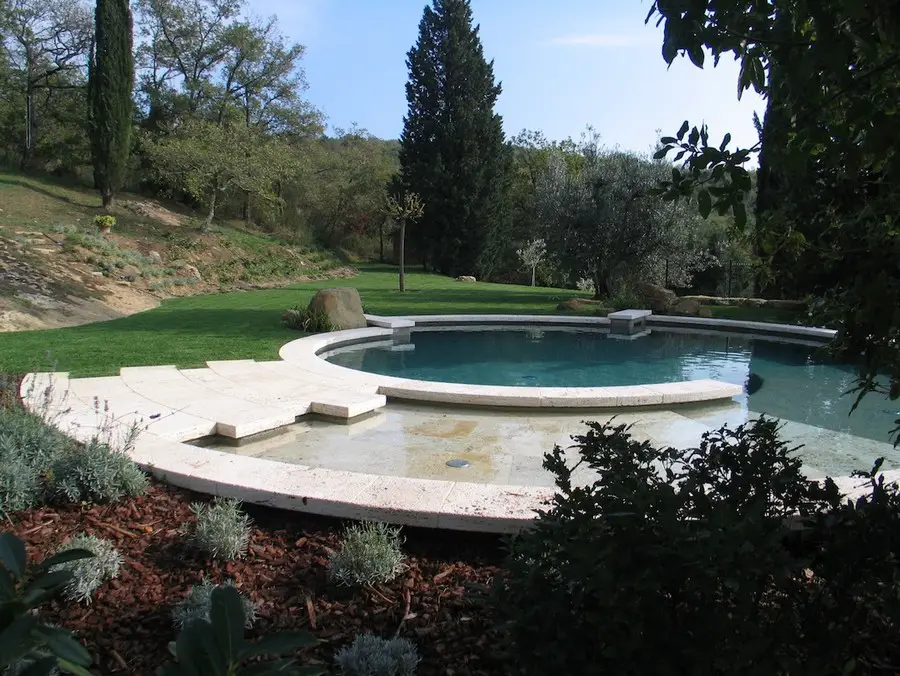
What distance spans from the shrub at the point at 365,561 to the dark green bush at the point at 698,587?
911mm

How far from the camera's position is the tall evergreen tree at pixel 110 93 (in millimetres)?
19844

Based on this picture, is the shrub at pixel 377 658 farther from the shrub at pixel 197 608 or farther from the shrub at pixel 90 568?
the shrub at pixel 90 568

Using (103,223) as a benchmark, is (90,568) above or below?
below

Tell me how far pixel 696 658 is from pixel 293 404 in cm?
515

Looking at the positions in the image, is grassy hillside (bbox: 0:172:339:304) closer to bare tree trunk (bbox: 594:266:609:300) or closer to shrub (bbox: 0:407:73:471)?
shrub (bbox: 0:407:73:471)

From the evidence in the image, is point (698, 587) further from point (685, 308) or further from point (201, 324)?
point (685, 308)

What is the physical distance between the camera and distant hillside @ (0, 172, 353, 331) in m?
12.3

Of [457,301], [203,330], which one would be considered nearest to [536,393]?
[203,330]

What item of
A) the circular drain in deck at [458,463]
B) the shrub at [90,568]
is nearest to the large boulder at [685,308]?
the circular drain in deck at [458,463]

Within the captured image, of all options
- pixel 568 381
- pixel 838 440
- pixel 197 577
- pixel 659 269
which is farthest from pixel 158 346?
pixel 659 269

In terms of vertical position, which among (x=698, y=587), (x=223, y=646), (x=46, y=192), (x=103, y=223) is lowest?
(x=698, y=587)

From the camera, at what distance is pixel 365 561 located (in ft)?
8.70

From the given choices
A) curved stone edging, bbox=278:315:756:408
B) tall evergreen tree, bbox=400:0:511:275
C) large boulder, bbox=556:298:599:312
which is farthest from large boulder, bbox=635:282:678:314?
tall evergreen tree, bbox=400:0:511:275

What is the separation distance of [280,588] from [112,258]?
15.5 m
